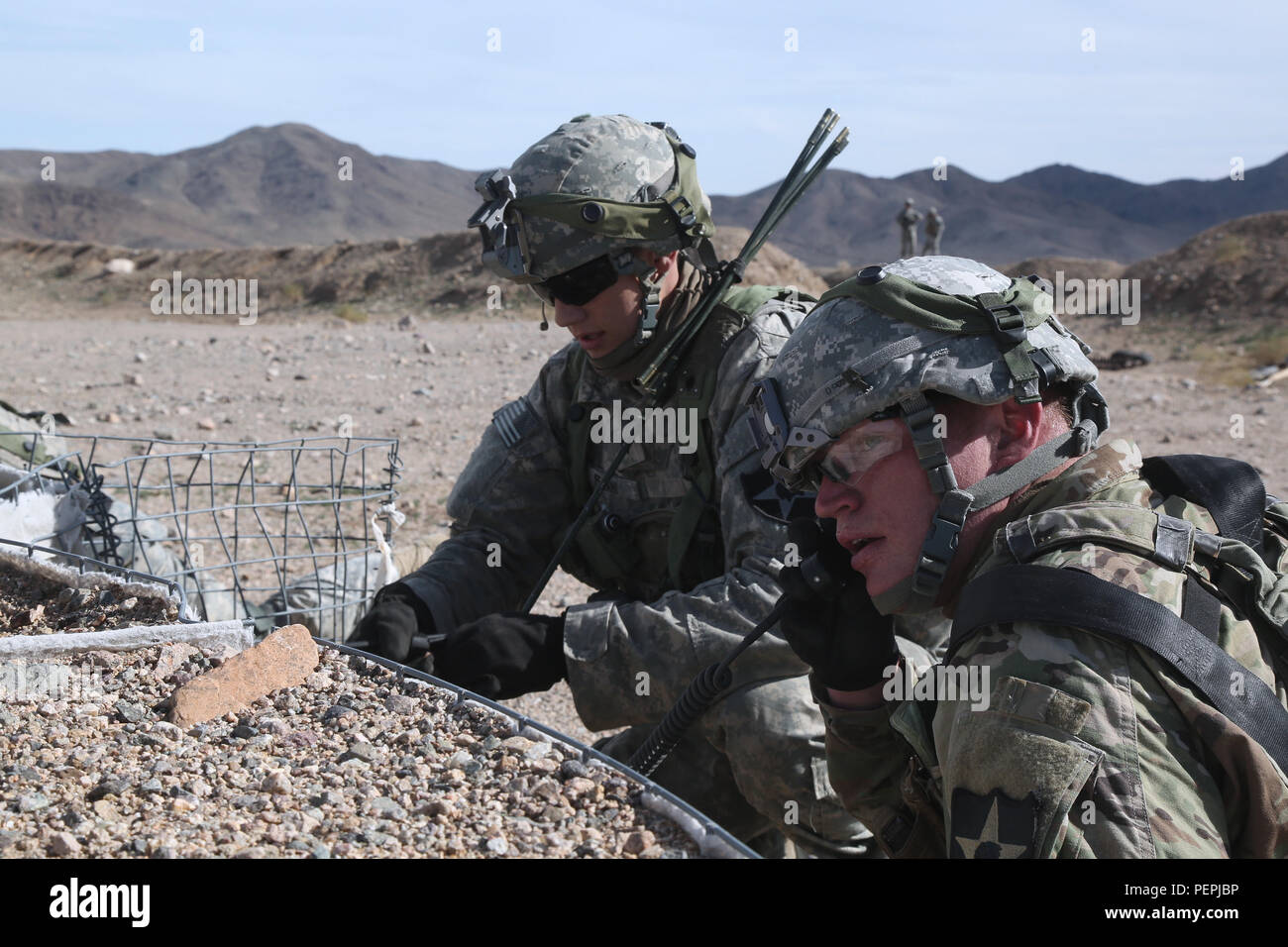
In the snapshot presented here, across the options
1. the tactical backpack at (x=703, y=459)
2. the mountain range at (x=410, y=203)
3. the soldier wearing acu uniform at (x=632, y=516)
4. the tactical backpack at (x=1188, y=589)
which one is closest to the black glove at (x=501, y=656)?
the soldier wearing acu uniform at (x=632, y=516)

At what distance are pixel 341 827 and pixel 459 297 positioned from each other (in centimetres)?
2228

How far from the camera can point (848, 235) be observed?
96938mm

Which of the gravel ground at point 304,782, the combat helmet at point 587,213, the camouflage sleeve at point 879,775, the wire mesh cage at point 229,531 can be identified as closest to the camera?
the gravel ground at point 304,782

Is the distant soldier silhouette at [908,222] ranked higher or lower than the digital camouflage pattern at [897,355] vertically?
higher

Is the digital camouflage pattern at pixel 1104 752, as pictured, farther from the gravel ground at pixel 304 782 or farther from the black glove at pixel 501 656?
the black glove at pixel 501 656

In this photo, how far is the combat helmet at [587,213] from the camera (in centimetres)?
365

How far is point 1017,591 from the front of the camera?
1847 mm

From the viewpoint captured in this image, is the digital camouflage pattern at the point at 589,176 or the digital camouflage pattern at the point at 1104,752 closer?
the digital camouflage pattern at the point at 1104,752

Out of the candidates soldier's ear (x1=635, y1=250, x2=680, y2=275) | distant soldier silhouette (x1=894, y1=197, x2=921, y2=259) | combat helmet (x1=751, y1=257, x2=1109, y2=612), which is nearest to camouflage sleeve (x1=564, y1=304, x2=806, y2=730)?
soldier's ear (x1=635, y1=250, x2=680, y2=275)

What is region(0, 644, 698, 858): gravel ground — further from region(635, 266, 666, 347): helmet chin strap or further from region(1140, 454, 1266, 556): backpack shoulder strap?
region(635, 266, 666, 347): helmet chin strap

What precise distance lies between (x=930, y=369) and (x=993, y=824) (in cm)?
75

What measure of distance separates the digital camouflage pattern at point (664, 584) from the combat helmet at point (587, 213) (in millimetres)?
245
